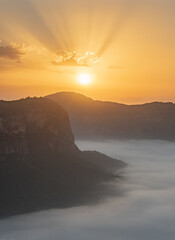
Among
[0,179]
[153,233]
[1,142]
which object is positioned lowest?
[153,233]

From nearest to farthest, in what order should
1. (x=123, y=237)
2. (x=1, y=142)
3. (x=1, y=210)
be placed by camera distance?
1. (x=123, y=237)
2. (x=1, y=210)
3. (x=1, y=142)

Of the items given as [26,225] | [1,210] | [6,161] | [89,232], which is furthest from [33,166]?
[89,232]

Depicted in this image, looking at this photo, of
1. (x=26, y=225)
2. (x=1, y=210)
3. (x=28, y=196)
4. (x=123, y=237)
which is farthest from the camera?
(x=28, y=196)

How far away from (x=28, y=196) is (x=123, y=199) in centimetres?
5418

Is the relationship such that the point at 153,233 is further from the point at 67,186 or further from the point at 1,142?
the point at 1,142

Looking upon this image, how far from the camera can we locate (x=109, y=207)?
174 meters

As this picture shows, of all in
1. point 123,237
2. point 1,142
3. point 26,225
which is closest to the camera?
point 123,237

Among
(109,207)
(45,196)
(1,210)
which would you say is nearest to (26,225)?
(1,210)

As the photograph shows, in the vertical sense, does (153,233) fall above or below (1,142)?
below

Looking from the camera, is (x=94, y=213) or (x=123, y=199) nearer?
(x=94, y=213)

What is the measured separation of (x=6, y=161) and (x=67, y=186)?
1436 inches

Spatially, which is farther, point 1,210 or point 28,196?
point 28,196

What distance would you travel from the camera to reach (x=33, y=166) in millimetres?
196625

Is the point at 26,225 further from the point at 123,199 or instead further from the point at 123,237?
the point at 123,199
